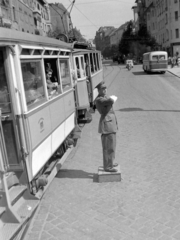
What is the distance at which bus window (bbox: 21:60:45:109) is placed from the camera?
494 centimetres

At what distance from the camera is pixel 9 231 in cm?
396

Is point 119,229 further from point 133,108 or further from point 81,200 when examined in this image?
point 133,108

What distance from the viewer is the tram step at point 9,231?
3.85 metres

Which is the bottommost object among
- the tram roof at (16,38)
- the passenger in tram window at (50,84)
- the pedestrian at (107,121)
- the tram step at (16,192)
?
the tram step at (16,192)

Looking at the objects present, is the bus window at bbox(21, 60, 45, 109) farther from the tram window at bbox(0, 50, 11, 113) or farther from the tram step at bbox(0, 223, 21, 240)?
the tram step at bbox(0, 223, 21, 240)

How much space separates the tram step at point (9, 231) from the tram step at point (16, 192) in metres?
0.38

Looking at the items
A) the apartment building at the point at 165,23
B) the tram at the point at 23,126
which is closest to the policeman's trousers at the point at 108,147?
the tram at the point at 23,126

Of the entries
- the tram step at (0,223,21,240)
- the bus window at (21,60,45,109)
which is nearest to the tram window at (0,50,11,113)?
the bus window at (21,60,45,109)

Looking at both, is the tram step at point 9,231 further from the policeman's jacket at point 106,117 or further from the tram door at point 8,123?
the policeman's jacket at point 106,117

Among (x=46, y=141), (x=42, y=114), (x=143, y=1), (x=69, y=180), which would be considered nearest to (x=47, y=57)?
(x=42, y=114)

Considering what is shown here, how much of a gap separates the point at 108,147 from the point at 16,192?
2100 mm

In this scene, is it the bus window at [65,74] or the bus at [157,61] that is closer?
the bus window at [65,74]

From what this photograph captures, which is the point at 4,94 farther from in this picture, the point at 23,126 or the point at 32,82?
the point at 32,82

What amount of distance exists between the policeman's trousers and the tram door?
1.85 meters
